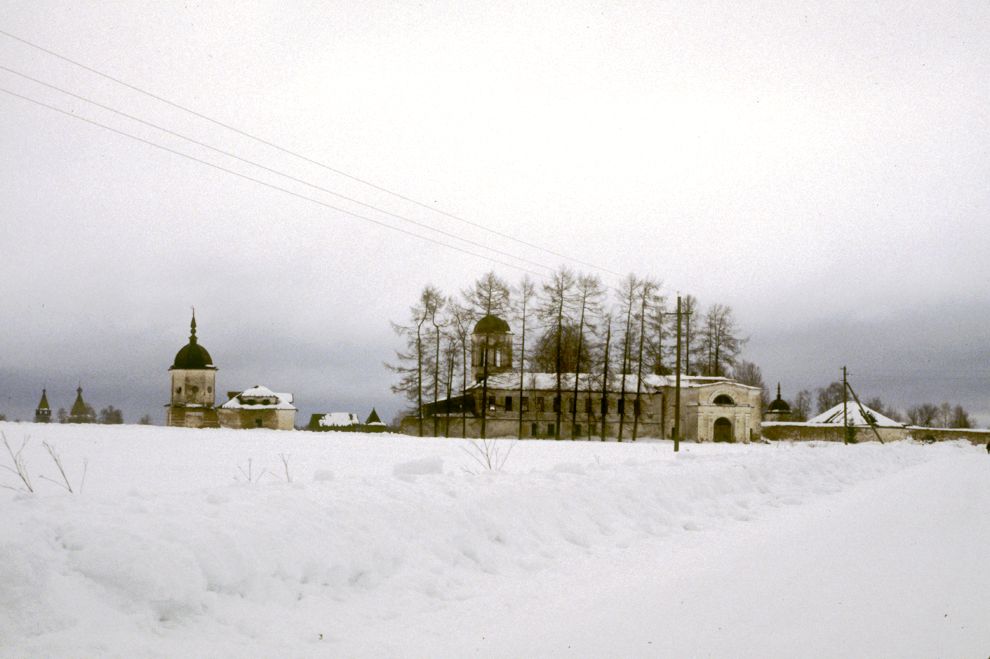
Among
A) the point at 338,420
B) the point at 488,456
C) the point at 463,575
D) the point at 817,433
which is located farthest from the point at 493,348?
the point at 338,420

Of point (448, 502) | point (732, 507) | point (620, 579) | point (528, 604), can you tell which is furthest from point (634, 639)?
point (732, 507)

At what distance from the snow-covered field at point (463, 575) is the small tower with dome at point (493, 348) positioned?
40.8 metres

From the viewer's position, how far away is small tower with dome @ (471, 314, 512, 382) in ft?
174

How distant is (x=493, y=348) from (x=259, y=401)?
181 ft

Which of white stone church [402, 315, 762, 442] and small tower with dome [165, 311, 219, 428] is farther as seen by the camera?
small tower with dome [165, 311, 219, 428]

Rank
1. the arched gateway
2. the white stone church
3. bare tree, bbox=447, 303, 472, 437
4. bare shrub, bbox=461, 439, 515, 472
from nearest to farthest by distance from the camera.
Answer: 1. bare shrub, bbox=461, 439, 515, 472
2. bare tree, bbox=447, 303, 472, 437
3. the white stone church
4. the arched gateway

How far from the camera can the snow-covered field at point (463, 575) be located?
4.77 metres

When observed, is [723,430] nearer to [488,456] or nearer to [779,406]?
[779,406]

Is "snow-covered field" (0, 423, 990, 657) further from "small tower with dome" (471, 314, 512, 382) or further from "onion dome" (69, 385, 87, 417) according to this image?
"onion dome" (69, 385, 87, 417)

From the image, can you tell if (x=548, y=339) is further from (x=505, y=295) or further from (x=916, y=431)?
(x=916, y=431)

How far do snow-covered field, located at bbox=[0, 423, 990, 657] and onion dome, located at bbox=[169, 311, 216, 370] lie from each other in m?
81.0

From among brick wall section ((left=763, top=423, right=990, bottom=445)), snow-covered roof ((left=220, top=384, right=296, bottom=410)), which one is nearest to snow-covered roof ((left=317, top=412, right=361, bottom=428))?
snow-covered roof ((left=220, top=384, right=296, bottom=410))

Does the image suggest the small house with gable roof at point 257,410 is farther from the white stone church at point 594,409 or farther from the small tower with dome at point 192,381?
the white stone church at point 594,409

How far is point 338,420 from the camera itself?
412 ft
